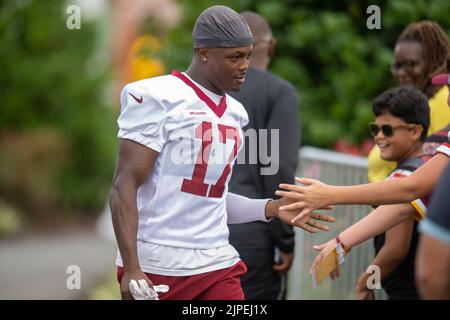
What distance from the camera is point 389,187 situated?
142 inches

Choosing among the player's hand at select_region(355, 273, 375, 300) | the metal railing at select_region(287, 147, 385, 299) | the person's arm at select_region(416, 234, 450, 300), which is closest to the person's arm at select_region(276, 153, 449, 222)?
the player's hand at select_region(355, 273, 375, 300)

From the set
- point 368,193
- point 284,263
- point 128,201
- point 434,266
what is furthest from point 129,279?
point 284,263

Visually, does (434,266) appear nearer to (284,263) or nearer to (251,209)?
(251,209)

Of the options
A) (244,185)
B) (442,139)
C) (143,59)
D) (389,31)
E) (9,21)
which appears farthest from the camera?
(9,21)

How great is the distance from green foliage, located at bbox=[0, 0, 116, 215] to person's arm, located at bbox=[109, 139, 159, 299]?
12392 millimetres

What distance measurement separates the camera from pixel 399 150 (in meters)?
4.36

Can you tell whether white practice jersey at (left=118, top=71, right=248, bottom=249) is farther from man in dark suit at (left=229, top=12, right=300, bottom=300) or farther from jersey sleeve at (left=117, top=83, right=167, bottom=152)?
man in dark suit at (left=229, top=12, right=300, bottom=300)

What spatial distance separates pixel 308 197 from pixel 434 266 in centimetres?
122

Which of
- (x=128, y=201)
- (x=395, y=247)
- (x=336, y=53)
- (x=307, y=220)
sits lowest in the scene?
(x=395, y=247)

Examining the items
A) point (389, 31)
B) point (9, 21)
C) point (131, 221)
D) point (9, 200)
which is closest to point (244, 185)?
point (131, 221)

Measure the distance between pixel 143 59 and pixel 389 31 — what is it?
2.83m

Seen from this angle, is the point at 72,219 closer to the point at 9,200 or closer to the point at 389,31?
the point at 9,200

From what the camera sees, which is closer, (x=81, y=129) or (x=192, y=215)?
(x=192, y=215)

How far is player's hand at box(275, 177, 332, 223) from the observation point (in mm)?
3602
